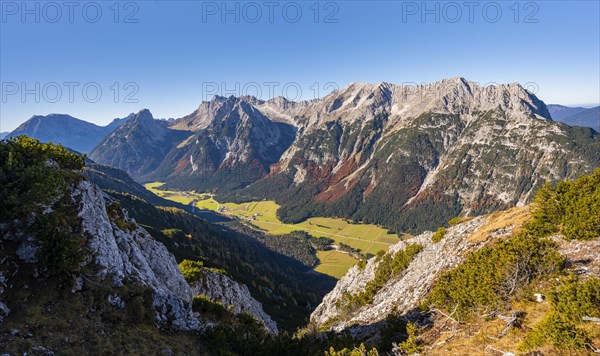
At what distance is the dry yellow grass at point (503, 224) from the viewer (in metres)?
43.9

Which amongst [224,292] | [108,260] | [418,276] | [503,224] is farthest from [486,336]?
[224,292]

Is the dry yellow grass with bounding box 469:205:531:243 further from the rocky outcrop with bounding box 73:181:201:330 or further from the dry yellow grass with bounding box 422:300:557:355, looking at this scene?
the rocky outcrop with bounding box 73:181:201:330

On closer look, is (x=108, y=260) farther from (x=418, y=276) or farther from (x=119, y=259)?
(x=418, y=276)

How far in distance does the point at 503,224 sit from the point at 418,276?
15641 mm

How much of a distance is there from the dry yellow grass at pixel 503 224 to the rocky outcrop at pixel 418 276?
20 centimetres

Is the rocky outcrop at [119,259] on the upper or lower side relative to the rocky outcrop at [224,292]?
upper

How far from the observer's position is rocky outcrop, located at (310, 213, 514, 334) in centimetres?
3947

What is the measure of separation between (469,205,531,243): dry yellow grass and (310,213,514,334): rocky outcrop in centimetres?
20

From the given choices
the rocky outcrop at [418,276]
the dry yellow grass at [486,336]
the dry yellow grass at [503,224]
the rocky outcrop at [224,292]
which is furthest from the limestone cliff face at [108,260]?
the dry yellow grass at [503,224]

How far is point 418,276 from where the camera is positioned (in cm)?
4669

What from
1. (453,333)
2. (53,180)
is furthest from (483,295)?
(53,180)

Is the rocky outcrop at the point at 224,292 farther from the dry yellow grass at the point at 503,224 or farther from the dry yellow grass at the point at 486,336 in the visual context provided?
the dry yellow grass at the point at 486,336

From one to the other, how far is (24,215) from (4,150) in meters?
11.4

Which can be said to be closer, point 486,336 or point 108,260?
point 486,336
